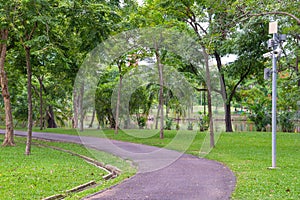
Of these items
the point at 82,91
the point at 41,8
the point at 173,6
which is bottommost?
the point at 82,91

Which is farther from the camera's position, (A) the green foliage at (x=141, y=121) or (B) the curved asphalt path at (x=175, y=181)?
(A) the green foliage at (x=141, y=121)

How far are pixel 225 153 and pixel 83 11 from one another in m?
6.52

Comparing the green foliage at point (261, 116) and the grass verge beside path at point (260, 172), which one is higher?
the green foliage at point (261, 116)

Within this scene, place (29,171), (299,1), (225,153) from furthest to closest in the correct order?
1. (225,153)
2. (299,1)
3. (29,171)

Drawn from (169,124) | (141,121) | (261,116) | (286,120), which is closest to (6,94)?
(141,121)

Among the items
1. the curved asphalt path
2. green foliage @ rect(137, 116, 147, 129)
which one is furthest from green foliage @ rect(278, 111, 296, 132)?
the curved asphalt path

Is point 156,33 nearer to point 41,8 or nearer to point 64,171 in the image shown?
point 41,8

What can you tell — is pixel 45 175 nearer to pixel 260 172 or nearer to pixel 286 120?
pixel 260 172

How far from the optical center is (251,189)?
248 inches

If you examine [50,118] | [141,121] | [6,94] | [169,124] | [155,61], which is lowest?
[169,124]

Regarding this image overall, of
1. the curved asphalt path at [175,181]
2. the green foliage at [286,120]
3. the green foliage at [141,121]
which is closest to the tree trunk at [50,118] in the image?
the green foliage at [141,121]

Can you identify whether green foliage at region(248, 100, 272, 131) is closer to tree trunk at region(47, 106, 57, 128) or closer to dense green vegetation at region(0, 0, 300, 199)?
dense green vegetation at region(0, 0, 300, 199)

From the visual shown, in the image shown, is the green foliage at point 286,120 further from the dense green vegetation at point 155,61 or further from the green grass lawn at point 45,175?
the green grass lawn at point 45,175

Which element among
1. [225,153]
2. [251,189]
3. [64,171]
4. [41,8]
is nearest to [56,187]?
[64,171]
